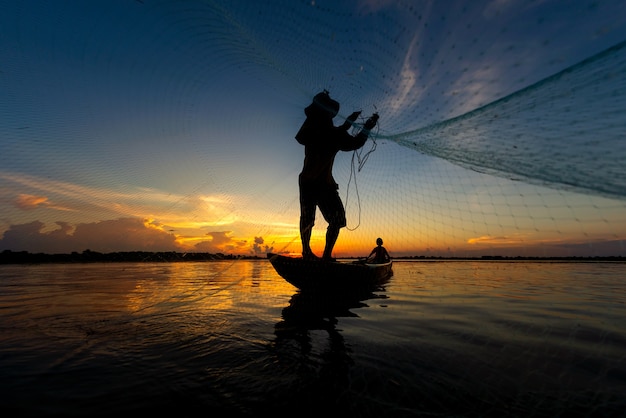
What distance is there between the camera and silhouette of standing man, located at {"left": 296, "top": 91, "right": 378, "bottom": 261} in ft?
27.2

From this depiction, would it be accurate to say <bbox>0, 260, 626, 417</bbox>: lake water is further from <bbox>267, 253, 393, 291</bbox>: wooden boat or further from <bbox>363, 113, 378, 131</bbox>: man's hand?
<bbox>363, 113, 378, 131</bbox>: man's hand

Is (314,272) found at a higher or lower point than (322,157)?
lower

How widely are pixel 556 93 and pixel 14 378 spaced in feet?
28.0

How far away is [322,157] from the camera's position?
8.52 m

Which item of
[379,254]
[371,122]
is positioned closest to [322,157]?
[371,122]

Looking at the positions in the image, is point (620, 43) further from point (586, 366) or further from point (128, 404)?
point (128, 404)

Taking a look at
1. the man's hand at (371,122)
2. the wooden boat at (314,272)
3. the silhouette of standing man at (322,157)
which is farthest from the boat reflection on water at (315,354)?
the man's hand at (371,122)

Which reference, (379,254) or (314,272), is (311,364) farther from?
(379,254)

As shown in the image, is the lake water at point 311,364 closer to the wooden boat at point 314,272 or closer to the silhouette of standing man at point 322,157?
the wooden boat at point 314,272

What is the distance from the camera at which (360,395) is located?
2559mm

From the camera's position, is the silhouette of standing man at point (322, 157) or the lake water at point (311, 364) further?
the silhouette of standing man at point (322, 157)

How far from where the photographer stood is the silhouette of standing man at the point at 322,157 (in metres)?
8.28

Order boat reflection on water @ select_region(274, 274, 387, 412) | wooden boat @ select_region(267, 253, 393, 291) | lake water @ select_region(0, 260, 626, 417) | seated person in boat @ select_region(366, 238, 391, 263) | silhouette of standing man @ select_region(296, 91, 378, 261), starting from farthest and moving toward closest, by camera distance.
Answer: seated person in boat @ select_region(366, 238, 391, 263)
silhouette of standing man @ select_region(296, 91, 378, 261)
wooden boat @ select_region(267, 253, 393, 291)
boat reflection on water @ select_region(274, 274, 387, 412)
lake water @ select_region(0, 260, 626, 417)

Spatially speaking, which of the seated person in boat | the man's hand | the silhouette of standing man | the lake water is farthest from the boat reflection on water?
the seated person in boat
